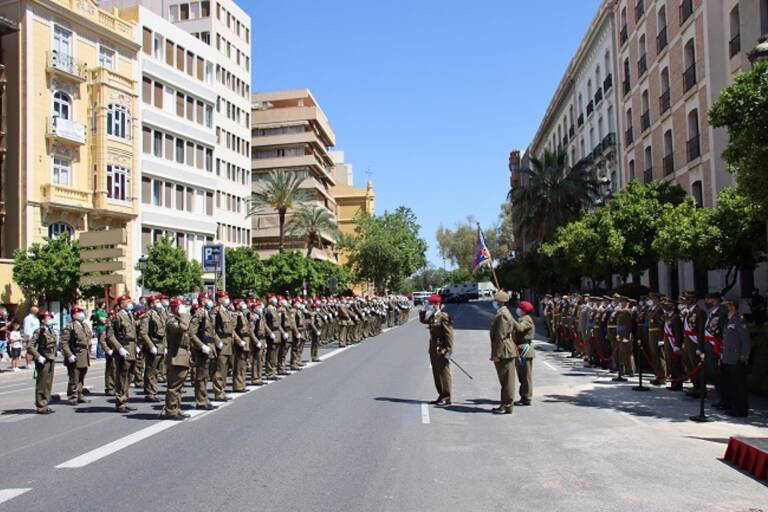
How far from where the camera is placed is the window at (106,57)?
39312 mm

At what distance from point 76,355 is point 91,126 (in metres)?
28.0

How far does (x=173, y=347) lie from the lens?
1158 centimetres

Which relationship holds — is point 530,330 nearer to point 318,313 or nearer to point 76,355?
point 76,355

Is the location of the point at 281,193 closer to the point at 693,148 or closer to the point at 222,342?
the point at 693,148

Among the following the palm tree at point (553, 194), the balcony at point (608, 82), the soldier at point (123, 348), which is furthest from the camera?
the balcony at point (608, 82)

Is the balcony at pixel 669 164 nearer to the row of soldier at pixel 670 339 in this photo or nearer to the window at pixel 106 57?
the row of soldier at pixel 670 339

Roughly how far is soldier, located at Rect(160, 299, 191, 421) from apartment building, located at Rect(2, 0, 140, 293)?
23469 mm

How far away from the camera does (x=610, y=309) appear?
19.1m

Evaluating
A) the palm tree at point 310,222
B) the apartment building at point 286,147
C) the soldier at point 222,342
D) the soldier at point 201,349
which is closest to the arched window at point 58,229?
the soldier at point 222,342

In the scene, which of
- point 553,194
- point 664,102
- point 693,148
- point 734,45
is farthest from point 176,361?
point 553,194

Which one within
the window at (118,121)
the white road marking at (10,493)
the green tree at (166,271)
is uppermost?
the window at (118,121)

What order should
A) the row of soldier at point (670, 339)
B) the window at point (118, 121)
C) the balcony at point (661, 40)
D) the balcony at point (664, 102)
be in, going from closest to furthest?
the row of soldier at point (670, 339) → the balcony at point (664, 102) → the balcony at point (661, 40) → the window at point (118, 121)

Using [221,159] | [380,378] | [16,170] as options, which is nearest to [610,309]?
[380,378]

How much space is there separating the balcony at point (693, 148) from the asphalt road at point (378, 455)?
700 inches
